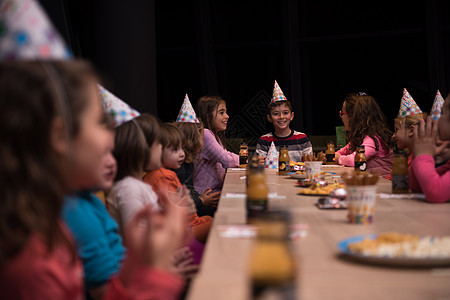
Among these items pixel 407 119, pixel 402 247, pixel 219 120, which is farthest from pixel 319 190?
pixel 219 120

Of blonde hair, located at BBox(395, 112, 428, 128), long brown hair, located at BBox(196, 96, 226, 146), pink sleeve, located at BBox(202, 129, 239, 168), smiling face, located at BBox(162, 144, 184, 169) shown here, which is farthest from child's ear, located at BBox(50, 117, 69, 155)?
long brown hair, located at BBox(196, 96, 226, 146)

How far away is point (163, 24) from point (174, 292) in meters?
6.00

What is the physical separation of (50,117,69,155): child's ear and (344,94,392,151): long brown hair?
138 inches

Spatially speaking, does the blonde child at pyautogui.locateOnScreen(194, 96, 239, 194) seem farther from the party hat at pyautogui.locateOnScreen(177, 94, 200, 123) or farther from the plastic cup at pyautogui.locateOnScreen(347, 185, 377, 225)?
the plastic cup at pyautogui.locateOnScreen(347, 185, 377, 225)

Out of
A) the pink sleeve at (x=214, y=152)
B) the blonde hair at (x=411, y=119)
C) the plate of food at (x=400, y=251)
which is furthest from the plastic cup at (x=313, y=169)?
the plate of food at (x=400, y=251)

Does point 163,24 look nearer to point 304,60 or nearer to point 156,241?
point 304,60

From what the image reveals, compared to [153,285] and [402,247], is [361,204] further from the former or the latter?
[153,285]

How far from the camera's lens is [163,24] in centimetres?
651

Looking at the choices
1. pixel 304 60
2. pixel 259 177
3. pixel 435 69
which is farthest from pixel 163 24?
pixel 259 177

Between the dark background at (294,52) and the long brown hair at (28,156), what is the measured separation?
528 centimetres

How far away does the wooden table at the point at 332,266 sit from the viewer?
0.88 metres

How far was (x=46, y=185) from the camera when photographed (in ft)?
Result: 2.81

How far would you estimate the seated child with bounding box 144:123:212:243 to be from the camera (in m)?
2.46

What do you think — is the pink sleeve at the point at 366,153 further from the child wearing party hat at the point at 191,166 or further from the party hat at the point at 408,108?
the child wearing party hat at the point at 191,166
